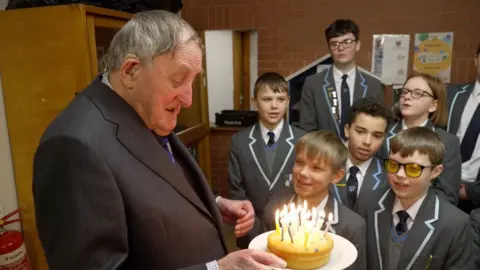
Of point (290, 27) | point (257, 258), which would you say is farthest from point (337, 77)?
point (257, 258)

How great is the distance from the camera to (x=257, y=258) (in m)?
0.99

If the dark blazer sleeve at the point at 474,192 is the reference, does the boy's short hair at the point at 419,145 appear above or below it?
above

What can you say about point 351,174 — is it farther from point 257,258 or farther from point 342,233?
point 257,258

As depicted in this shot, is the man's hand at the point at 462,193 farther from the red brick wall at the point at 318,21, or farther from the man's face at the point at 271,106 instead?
the red brick wall at the point at 318,21

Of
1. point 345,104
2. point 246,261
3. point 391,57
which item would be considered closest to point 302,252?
point 246,261

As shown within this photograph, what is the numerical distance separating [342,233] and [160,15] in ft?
4.02

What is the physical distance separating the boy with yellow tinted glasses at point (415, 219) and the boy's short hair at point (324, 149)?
24 centimetres

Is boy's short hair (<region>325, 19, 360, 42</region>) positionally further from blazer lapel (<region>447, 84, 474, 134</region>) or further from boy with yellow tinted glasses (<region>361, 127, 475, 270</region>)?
boy with yellow tinted glasses (<region>361, 127, 475, 270</region>)

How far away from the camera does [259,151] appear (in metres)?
2.57

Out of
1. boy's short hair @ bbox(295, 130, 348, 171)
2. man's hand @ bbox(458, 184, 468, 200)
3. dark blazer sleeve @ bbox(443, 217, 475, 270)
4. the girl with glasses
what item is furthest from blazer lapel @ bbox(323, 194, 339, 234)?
man's hand @ bbox(458, 184, 468, 200)

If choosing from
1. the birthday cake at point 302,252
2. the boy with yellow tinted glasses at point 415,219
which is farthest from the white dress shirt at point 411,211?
the birthday cake at point 302,252

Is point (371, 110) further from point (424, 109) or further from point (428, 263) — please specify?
point (428, 263)

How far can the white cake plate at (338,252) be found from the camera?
123cm

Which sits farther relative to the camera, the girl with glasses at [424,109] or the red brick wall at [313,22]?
the red brick wall at [313,22]
